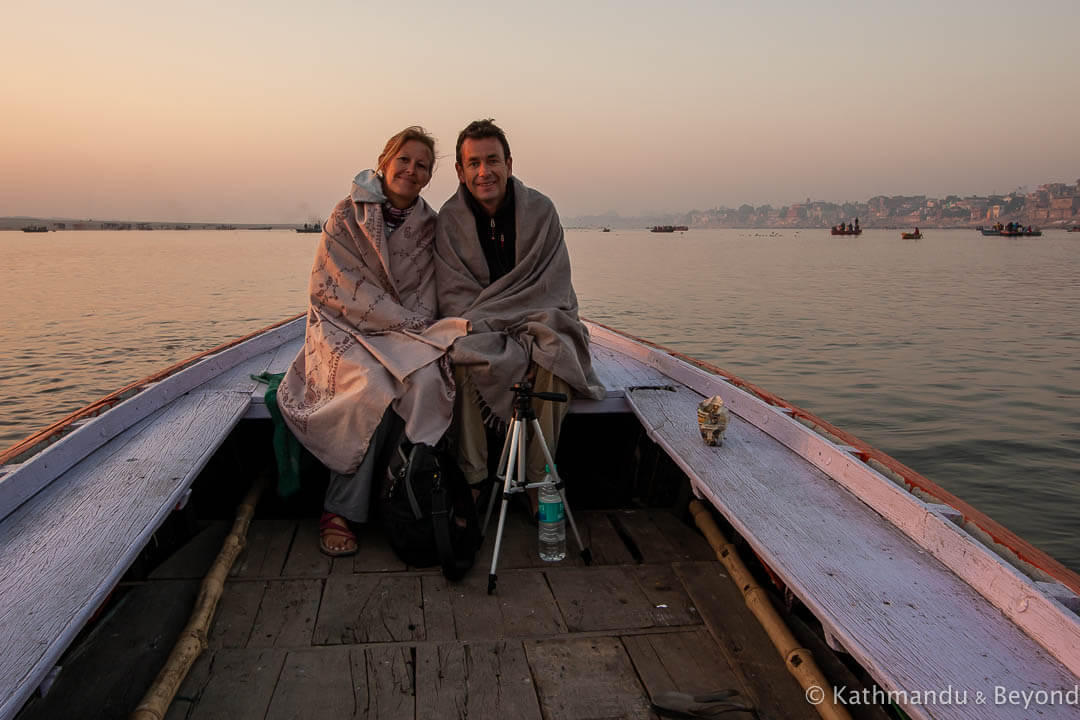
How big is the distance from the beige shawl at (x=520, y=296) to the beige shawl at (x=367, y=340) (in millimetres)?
116

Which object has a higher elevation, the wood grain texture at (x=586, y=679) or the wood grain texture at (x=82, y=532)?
the wood grain texture at (x=82, y=532)

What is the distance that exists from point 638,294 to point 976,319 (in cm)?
835

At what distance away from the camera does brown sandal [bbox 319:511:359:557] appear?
287 cm

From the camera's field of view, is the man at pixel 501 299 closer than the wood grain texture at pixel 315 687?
No

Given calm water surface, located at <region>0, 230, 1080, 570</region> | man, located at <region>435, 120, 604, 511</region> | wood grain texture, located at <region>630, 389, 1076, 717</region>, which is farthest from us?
calm water surface, located at <region>0, 230, 1080, 570</region>

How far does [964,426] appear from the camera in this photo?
6.91m

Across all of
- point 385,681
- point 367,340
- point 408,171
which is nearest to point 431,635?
point 385,681

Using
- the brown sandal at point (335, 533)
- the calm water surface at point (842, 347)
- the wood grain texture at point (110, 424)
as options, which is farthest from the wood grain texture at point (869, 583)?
the calm water surface at point (842, 347)

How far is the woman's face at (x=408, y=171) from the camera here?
314cm

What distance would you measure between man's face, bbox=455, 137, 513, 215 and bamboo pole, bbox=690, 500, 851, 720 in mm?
1739

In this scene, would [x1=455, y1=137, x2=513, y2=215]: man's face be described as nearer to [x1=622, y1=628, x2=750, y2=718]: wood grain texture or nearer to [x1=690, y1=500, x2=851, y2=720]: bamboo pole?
[x1=690, y1=500, x2=851, y2=720]: bamboo pole

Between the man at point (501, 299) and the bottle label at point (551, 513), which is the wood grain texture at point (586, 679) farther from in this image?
the man at point (501, 299)

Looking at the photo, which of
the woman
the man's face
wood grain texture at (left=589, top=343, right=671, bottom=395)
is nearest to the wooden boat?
the woman

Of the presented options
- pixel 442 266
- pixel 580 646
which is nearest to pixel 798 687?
pixel 580 646
